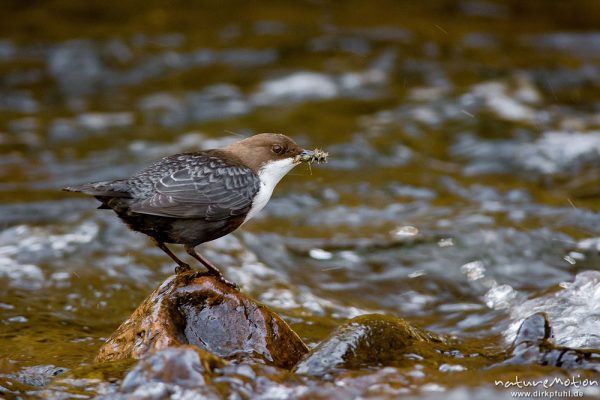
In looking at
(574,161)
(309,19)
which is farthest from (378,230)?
(309,19)

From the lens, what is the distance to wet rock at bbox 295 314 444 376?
4027 mm

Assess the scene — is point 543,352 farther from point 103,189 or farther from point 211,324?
point 103,189

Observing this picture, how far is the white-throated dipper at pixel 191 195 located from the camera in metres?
4.51

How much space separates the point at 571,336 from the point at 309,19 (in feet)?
30.6

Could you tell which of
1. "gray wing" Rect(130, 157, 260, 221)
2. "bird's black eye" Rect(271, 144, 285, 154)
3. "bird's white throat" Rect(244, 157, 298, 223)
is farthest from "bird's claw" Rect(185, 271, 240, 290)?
"bird's black eye" Rect(271, 144, 285, 154)

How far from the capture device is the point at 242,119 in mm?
10531

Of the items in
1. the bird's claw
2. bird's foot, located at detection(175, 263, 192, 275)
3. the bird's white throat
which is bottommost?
bird's foot, located at detection(175, 263, 192, 275)

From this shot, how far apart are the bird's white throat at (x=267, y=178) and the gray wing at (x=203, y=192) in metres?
0.05

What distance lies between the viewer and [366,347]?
4.16 meters

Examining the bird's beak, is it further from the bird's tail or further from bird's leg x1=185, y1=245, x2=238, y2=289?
the bird's tail

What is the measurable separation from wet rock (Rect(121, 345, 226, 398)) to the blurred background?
445 mm

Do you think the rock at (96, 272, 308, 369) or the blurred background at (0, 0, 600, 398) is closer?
the rock at (96, 272, 308, 369)

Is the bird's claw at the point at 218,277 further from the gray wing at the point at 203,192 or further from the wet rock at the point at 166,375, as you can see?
the wet rock at the point at 166,375

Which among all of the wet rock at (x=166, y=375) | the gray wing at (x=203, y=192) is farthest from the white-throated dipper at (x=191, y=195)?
the wet rock at (x=166, y=375)
